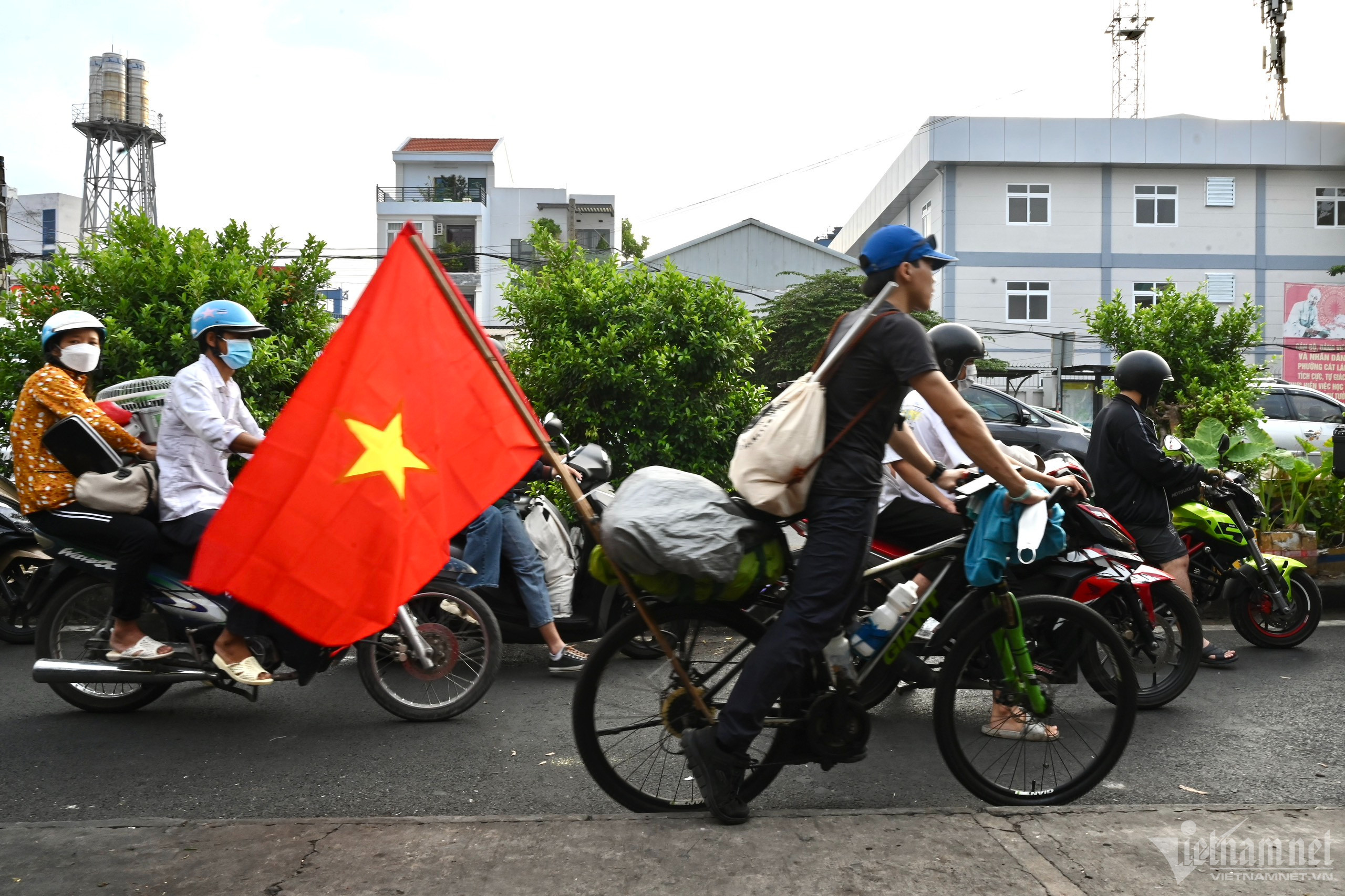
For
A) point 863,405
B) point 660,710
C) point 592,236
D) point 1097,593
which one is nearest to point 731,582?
point 660,710

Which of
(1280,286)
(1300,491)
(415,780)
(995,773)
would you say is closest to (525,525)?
(415,780)

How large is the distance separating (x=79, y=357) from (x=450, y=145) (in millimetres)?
56944

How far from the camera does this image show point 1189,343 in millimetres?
11891

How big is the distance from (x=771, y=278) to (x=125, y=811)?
36848mm

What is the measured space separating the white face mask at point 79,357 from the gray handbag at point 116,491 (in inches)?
23.1

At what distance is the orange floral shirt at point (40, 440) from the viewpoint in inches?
194

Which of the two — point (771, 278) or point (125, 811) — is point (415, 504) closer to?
point (125, 811)

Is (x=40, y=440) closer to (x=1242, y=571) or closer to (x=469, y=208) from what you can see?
(x=1242, y=571)

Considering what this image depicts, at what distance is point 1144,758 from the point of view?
174 inches

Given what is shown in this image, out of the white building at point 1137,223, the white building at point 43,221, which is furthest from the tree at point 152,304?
the white building at point 43,221

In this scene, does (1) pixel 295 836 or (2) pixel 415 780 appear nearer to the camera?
(1) pixel 295 836

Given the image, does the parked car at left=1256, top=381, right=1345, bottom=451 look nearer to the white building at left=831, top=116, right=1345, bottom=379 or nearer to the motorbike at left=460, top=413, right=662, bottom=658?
the motorbike at left=460, top=413, right=662, bottom=658

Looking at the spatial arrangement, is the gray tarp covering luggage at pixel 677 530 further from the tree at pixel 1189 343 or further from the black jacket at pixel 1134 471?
the tree at pixel 1189 343

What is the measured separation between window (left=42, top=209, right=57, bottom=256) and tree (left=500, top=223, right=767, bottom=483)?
207ft
